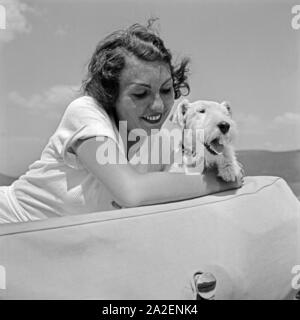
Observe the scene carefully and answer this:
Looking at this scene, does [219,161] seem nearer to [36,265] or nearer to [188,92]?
[188,92]

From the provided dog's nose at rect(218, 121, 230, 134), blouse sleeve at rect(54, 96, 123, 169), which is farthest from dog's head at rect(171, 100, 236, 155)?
blouse sleeve at rect(54, 96, 123, 169)

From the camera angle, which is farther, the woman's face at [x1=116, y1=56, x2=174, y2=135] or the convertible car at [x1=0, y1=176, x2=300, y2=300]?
the woman's face at [x1=116, y1=56, x2=174, y2=135]

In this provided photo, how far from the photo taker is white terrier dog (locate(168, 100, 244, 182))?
1221 mm

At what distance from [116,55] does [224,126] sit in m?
0.34

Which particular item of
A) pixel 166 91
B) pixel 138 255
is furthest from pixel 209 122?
pixel 138 255

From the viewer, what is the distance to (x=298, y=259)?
1103 millimetres

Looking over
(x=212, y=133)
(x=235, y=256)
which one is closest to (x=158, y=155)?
(x=212, y=133)

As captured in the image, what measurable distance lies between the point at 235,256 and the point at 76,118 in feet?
1.55

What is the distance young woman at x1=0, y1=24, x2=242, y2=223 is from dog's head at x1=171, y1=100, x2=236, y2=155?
0.08 metres

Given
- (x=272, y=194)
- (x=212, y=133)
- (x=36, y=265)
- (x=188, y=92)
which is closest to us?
(x=36, y=265)

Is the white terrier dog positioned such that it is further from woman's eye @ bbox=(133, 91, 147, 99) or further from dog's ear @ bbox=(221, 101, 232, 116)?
woman's eye @ bbox=(133, 91, 147, 99)

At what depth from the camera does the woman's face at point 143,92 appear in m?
1.17

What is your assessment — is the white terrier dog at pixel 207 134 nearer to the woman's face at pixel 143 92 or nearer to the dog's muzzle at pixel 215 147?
the dog's muzzle at pixel 215 147

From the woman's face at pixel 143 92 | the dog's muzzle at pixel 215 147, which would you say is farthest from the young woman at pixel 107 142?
the dog's muzzle at pixel 215 147
